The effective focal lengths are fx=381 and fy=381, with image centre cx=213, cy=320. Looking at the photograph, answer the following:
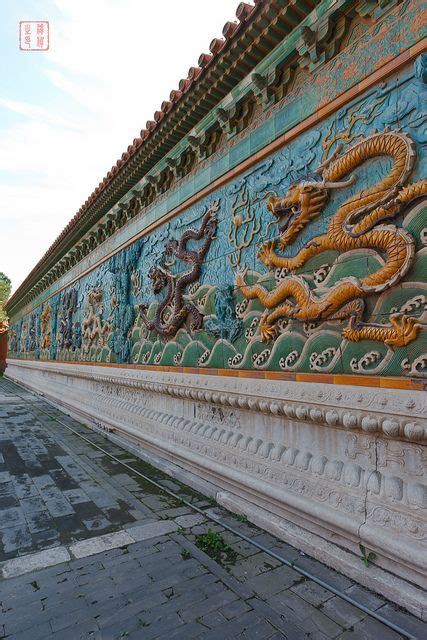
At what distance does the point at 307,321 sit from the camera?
10.3 feet

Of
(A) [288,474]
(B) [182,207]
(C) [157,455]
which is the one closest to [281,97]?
(B) [182,207]

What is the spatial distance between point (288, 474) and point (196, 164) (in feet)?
12.9

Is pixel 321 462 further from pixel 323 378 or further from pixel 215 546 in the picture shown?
pixel 215 546

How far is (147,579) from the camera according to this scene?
2.49 m

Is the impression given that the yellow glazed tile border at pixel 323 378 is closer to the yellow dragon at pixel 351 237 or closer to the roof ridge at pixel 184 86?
the yellow dragon at pixel 351 237

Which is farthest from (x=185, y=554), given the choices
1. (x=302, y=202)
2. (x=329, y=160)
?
(x=329, y=160)

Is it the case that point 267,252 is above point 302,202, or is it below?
below

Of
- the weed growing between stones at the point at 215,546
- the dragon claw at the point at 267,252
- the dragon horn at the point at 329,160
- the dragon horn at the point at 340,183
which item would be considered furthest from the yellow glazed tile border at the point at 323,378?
the dragon horn at the point at 329,160

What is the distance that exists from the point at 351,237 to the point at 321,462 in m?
1.69

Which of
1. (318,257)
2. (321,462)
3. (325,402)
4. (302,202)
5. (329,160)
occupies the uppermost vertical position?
(329,160)

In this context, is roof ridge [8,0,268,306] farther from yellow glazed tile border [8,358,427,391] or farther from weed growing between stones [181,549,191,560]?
weed growing between stones [181,549,191,560]

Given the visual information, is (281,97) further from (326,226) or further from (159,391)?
(159,391)

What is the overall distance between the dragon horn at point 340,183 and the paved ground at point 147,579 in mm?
2761

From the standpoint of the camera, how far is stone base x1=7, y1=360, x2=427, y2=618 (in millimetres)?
2287
